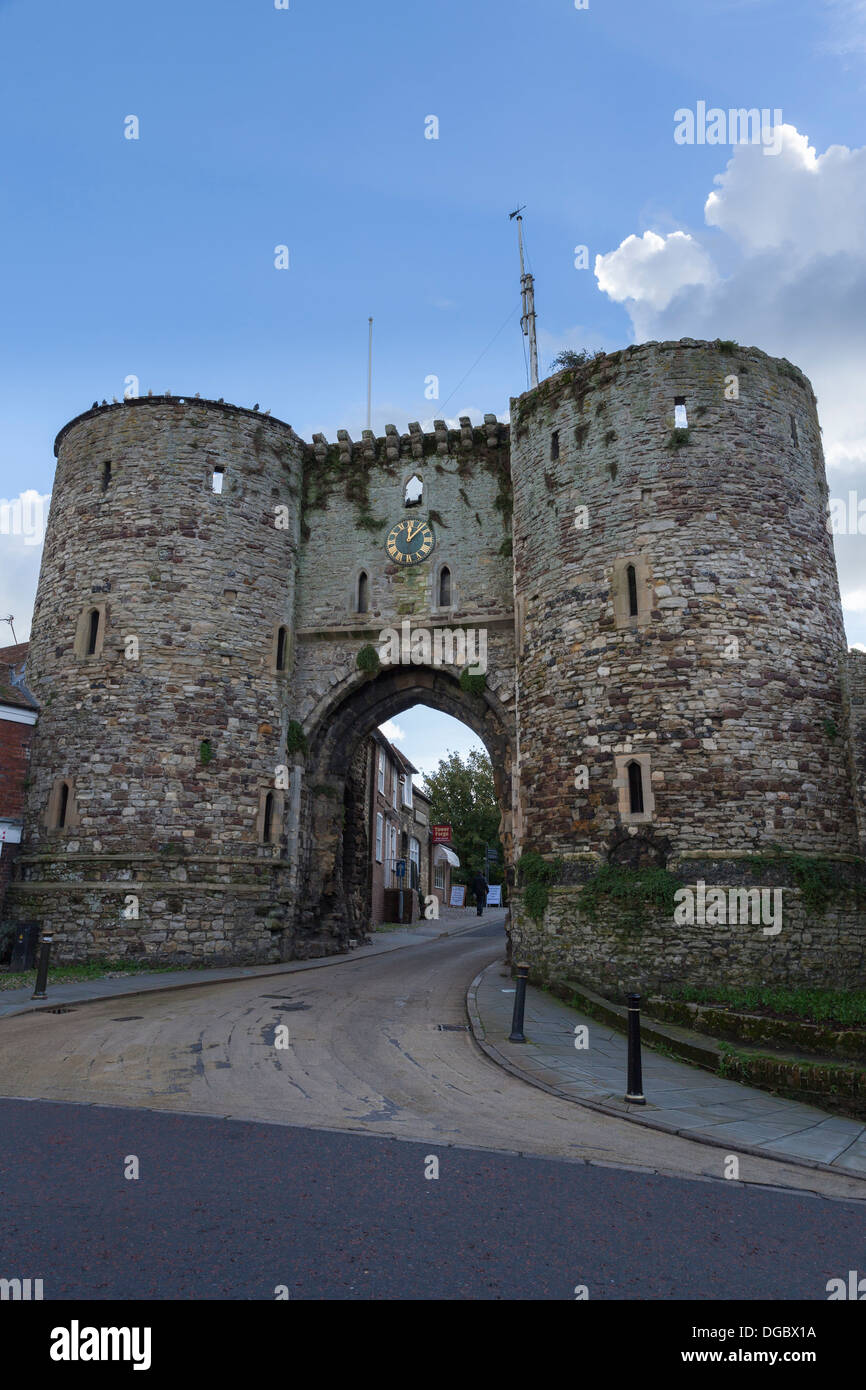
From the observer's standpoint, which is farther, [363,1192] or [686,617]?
[686,617]

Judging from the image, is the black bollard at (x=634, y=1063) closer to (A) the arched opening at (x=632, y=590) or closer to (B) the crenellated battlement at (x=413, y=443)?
(A) the arched opening at (x=632, y=590)

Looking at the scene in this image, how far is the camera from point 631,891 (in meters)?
12.9

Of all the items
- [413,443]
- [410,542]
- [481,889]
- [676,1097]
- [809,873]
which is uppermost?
[413,443]

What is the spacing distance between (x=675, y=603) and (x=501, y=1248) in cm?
1173

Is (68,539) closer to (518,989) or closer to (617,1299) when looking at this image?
(518,989)

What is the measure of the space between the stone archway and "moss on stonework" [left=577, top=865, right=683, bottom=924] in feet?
16.2

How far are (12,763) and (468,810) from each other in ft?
128

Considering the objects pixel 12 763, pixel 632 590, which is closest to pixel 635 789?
pixel 632 590

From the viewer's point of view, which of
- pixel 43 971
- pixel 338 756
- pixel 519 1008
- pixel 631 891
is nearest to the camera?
pixel 519 1008

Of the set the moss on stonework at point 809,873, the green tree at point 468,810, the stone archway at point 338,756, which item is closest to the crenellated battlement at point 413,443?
the stone archway at point 338,756

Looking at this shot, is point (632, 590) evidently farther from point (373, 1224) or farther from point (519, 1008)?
point (373, 1224)

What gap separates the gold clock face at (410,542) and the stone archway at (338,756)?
273 centimetres

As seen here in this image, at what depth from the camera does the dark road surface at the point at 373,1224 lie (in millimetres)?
3381
